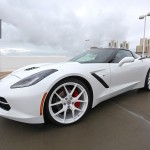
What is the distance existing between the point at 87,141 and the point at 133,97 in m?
1.97

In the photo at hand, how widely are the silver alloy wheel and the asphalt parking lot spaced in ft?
0.44

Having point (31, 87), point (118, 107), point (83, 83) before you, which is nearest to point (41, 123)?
point (31, 87)

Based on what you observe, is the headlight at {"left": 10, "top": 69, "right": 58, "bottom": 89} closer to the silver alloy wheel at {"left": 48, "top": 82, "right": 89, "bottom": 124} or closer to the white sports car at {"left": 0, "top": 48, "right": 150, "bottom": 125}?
the white sports car at {"left": 0, "top": 48, "right": 150, "bottom": 125}

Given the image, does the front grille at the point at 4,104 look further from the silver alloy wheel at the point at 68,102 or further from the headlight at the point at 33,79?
the silver alloy wheel at the point at 68,102

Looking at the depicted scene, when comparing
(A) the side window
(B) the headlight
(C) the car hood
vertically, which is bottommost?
(B) the headlight

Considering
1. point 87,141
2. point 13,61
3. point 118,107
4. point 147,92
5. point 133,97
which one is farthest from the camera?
point 13,61

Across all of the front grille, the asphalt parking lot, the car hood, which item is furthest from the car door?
the front grille

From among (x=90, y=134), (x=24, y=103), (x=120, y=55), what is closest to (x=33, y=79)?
(x=24, y=103)

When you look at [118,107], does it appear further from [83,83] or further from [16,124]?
[16,124]

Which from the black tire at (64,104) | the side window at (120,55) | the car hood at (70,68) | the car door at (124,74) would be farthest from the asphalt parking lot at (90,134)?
the side window at (120,55)

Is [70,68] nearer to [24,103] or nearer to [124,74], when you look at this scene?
[24,103]

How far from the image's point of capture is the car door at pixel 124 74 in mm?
2455

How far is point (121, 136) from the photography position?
1688 mm

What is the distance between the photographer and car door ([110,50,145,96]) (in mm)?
2455
